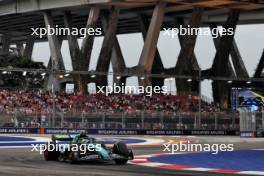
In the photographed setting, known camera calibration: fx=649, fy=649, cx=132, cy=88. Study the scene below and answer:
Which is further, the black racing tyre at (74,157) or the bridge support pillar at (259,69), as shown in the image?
the bridge support pillar at (259,69)

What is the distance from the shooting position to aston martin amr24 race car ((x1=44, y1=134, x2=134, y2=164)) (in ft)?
69.1

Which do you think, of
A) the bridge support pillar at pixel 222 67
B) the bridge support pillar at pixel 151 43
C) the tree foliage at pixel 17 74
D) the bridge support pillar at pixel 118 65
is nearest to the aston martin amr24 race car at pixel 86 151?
the bridge support pillar at pixel 151 43

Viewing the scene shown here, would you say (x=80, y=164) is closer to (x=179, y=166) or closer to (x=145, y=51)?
(x=179, y=166)

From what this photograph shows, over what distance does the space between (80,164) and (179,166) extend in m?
3.19

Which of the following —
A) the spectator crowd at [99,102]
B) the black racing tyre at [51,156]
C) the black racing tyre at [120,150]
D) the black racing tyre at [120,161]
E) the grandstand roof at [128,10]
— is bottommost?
the black racing tyre at [120,161]

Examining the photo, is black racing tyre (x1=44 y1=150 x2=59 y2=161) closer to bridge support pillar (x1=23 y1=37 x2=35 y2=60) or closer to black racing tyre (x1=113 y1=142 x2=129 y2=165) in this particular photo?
black racing tyre (x1=113 y1=142 x2=129 y2=165)

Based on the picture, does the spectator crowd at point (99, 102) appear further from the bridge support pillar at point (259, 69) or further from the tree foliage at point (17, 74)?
the tree foliage at point (17, 74)

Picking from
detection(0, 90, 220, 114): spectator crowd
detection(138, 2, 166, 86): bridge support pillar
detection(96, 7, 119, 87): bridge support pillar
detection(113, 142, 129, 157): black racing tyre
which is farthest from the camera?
detection(96, 7, 119, 87): bridge support pillar

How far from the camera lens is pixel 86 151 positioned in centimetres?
2109

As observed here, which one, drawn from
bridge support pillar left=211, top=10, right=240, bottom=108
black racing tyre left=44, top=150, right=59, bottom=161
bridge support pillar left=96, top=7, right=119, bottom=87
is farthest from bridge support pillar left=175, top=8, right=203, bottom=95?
black racing tyre left=44, top=150, right=59, bottom=161

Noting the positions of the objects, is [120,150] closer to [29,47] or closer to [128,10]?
[128,10]

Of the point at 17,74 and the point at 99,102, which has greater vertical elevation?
the point at 17,74

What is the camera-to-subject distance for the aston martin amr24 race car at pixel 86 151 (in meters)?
21.1

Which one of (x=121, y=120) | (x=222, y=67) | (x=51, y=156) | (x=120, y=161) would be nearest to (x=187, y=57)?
(x=222, y=67)
